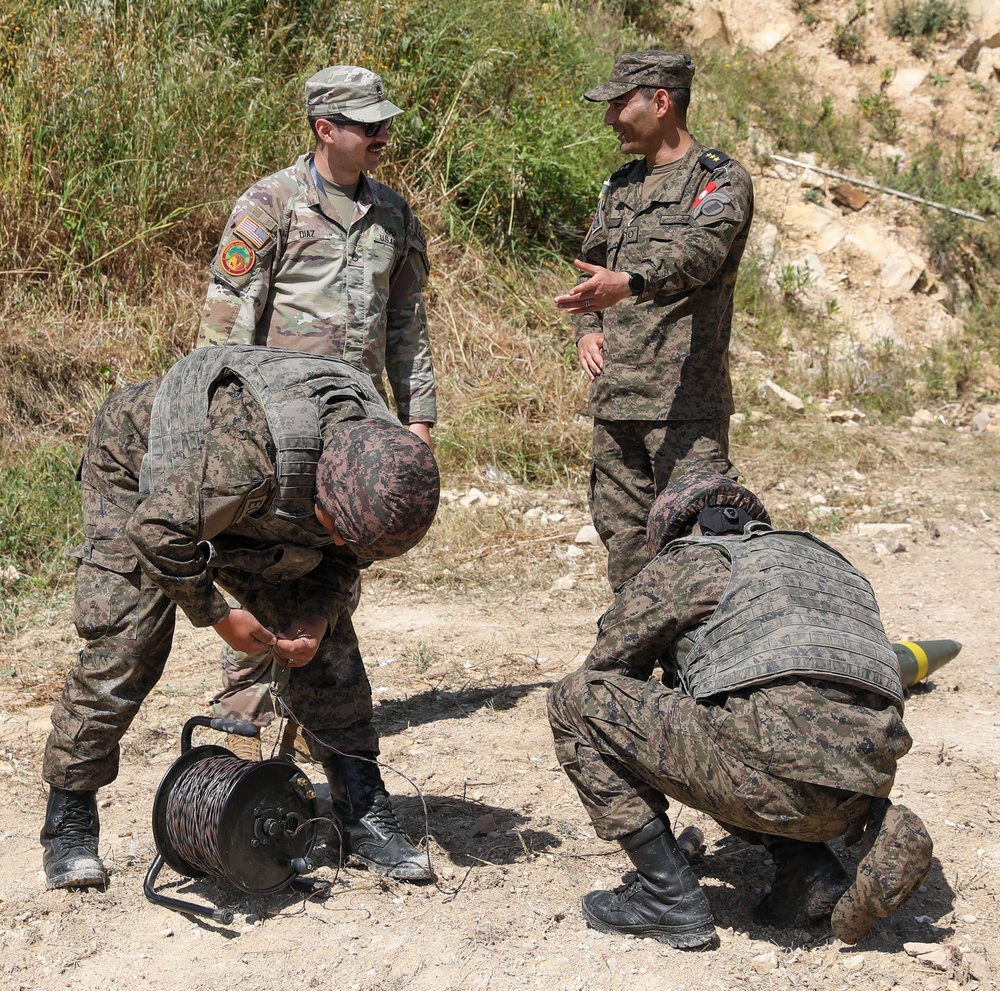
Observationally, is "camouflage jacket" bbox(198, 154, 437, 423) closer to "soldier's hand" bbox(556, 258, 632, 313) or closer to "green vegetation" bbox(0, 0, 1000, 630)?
"soldier's hand" bbox(556, 258, 632, 313)

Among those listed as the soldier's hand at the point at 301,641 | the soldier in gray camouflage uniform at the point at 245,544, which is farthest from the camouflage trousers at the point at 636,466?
the soldier's hand at the point at 301,641

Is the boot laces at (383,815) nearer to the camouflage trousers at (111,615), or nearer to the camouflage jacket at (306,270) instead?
the camouflage trousers at (111,615)

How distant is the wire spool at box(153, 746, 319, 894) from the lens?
2959 millimetres

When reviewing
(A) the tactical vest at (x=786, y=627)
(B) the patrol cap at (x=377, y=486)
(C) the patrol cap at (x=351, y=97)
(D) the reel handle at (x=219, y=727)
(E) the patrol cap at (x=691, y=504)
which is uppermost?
(C) the patrol cap at (x=351, y=97)

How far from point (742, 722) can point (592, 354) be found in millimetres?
2350

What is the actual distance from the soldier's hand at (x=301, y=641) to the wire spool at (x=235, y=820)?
286 mm

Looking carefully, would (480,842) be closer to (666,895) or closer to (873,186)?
(666,895)

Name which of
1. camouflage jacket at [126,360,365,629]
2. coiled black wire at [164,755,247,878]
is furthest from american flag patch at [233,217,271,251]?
coiled black wire at [164,755,247,878]

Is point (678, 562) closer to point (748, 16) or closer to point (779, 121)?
point (779, 121)

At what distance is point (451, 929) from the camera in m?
3.01

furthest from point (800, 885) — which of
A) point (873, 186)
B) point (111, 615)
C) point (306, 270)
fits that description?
point (873, 186)

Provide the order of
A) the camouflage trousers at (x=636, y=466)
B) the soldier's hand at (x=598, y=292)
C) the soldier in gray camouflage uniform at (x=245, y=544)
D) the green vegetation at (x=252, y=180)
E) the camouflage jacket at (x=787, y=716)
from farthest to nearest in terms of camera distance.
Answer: the green vegetation at (x=252, y=180), the camouflage trousers at (x=636, y=466), the soldier's hand at (x=598, y=292), the soldier in gray camouflage uniform at (x=245, y=544), the camouflage jacket at (x=787, y=716)

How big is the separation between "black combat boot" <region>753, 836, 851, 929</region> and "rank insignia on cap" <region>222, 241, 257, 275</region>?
2.49 metres

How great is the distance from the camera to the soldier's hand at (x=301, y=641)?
9.81 feet
